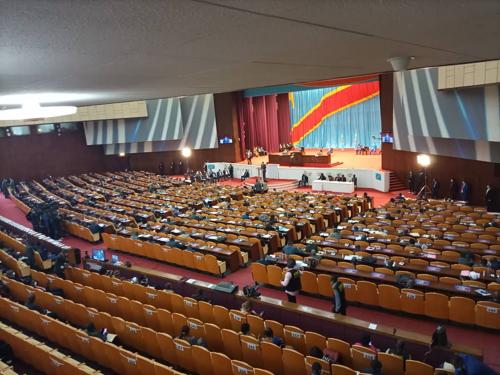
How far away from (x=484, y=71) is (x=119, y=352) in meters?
13.9

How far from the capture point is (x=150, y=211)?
18.5m

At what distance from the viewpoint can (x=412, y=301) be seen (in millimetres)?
8109

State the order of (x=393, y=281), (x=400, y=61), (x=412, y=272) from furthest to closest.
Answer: (x=412, y=272) < (x=393, y=281) < (x=400, y=61)

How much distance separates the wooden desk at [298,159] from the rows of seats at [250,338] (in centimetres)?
1833

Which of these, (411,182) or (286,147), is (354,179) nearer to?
(411,182)

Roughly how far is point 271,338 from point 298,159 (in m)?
20.5

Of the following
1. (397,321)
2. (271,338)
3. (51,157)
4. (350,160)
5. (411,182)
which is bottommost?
(397,321)

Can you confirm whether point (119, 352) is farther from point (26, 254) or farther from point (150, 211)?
point (150, 211)

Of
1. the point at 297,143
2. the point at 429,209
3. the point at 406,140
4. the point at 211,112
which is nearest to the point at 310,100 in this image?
the point at 297,143

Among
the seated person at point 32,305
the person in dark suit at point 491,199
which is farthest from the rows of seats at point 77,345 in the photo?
the person in dark suit at point 491,199

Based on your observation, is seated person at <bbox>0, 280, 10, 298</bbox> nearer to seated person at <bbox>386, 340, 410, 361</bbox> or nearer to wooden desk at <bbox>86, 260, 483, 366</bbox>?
wooden desk at <bbox>86, 260, 483, 366</bbox>

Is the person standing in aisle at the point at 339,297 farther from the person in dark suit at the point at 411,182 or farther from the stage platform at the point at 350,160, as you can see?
the stage platform at the point at 350,160

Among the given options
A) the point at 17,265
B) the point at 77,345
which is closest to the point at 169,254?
the point at 17,265

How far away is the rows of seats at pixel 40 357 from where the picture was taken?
635 centimetres
